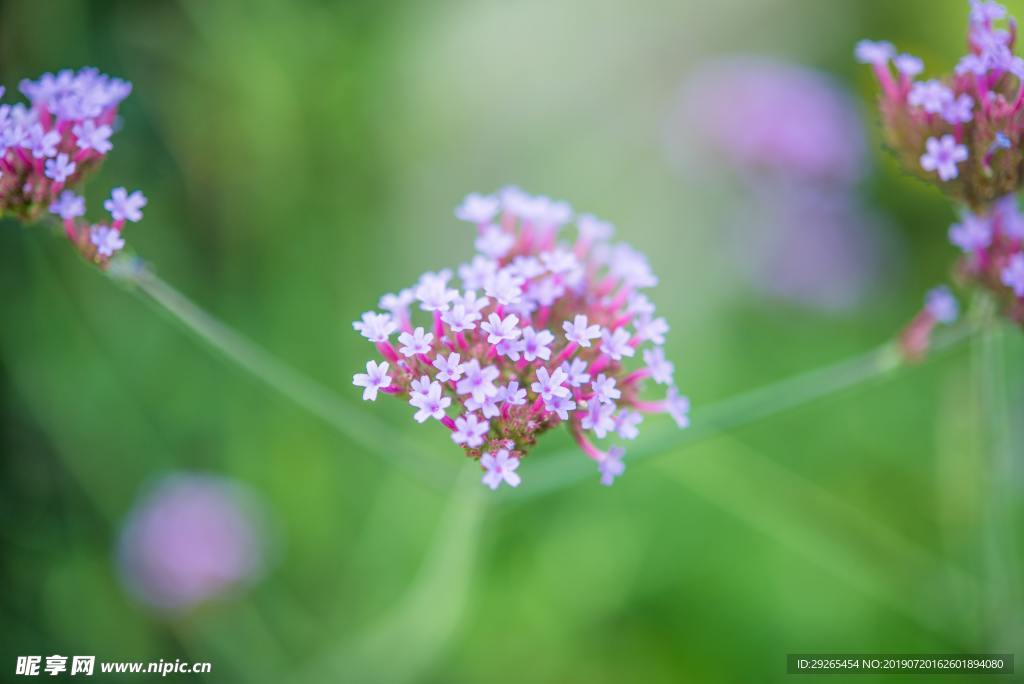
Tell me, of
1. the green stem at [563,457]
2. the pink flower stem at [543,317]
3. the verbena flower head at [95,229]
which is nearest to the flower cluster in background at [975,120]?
the green stem at [563,457]

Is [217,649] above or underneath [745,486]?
underneath

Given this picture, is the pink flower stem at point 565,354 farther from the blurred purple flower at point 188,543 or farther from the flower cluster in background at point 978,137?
the blurred purple flower at point 188,543

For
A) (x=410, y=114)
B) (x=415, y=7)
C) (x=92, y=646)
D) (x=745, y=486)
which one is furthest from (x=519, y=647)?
Answer: (x=415, y=7)

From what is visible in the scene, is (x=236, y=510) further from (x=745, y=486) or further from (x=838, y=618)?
(x=838, y=618)

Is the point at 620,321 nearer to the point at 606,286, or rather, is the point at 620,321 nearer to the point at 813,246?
the point at 606,286

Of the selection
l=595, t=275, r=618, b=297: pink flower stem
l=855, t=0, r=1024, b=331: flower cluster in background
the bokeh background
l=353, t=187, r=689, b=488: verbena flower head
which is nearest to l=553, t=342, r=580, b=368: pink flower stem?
l=353, t=187, r=689, b=488: verbena flower head

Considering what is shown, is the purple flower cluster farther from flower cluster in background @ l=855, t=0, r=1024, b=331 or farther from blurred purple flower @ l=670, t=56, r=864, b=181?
blurred purple flower @ l=670, t=56, r=864, b=181

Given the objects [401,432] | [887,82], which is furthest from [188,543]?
[887,82]
